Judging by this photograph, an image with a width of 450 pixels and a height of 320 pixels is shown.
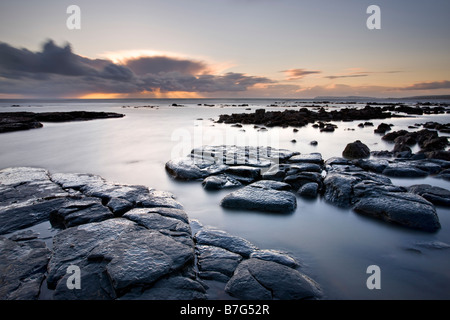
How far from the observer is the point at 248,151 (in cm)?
821

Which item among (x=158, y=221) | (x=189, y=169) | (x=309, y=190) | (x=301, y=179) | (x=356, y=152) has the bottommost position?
(x=158, y=221)

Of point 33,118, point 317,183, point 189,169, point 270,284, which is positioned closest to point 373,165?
point 317,183

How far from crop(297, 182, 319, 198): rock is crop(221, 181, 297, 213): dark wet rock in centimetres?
53

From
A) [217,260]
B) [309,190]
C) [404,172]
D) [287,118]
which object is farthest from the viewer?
[287,118]

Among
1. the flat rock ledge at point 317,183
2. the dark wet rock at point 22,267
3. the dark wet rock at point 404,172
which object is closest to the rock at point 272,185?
the flat rock ledge at point 317,183

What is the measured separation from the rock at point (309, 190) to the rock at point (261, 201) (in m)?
0.53

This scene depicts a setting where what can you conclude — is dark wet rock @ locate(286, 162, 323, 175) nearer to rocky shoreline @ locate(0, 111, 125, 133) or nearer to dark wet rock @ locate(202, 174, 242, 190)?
dark wet rock @ locate(202, 174, 242, 190)

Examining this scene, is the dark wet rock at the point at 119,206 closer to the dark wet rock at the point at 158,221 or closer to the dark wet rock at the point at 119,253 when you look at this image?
the dark wet rock at the point at 158,221

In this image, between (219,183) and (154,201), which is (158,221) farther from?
(219,183)

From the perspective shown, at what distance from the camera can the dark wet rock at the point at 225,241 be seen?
2938 mm

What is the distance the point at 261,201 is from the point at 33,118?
22.4 m

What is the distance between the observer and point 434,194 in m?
4.41

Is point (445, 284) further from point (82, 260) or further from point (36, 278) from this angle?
point (36, 278)

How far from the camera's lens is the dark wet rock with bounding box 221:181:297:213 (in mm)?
4148
